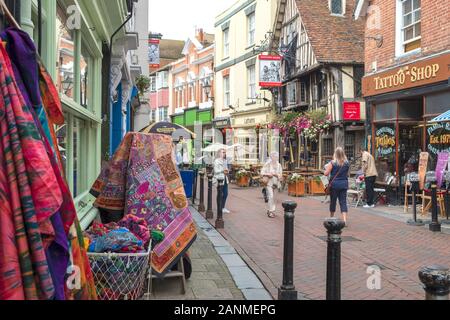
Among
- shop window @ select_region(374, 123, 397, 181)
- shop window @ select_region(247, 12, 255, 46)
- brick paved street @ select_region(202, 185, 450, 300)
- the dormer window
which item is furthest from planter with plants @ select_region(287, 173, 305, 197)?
shop window @ select_region(247, 12, 255, 46)

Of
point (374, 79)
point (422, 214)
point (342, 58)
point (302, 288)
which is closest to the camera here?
point (302, 288)

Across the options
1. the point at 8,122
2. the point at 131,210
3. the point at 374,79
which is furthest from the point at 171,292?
the point at 374,79

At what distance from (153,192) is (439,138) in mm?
9514

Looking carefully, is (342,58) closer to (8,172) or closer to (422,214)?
(422,214)

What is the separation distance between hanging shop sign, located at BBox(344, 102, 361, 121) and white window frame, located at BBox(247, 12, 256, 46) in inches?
443

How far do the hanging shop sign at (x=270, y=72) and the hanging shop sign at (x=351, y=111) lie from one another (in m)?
5.59

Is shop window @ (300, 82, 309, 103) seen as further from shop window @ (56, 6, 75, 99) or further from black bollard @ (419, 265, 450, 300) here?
black bollard @ (419, 265, 450, 300)

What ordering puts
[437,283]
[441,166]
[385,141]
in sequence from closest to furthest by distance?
[437,283], [441,166], [385,141]

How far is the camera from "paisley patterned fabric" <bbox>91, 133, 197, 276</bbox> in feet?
15.9

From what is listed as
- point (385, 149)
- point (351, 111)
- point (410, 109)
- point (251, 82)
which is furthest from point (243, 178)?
point (251, 82)

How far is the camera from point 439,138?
12.2 meters

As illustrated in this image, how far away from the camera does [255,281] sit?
5.63 m

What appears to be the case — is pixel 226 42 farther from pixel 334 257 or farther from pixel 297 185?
pixel 334 257

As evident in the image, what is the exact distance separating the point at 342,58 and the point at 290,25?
4.81 metres
